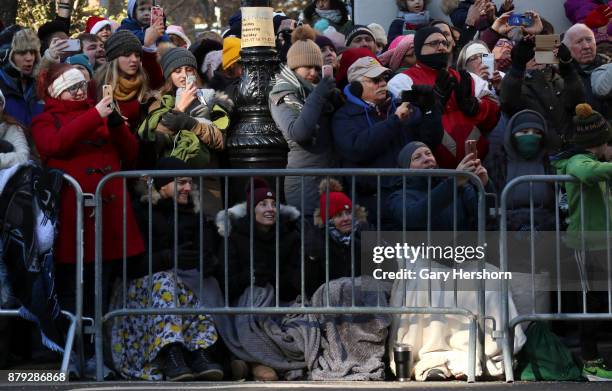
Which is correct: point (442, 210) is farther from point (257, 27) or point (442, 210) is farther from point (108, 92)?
point (108, 92)

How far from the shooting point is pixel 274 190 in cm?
1087

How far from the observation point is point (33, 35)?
482 inches

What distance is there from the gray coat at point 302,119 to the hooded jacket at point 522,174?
131 cm

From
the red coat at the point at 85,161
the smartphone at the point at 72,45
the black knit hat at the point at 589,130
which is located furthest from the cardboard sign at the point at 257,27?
the black knit hat at the point at 589,130

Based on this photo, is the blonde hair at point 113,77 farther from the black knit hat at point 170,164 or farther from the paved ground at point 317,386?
the paved ground at point 317,386

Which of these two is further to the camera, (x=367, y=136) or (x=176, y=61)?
(x=176, y=61)

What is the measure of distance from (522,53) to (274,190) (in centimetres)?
278

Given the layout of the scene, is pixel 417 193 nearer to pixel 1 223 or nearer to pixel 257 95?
pixel 257 95

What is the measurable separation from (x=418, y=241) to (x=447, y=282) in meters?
0.34

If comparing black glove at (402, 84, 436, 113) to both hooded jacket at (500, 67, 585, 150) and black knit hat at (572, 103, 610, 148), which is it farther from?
black knit hat at (572, 103, 610, 148)

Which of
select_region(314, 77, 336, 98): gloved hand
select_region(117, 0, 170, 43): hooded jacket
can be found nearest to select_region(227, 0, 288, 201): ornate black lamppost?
select_region(314, 77, 336, 98): gloved hand

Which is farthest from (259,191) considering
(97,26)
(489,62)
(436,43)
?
(97,26)

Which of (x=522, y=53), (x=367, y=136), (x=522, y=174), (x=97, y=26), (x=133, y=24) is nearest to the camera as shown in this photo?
(x=367, y=136)

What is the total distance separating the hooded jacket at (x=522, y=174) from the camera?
1094 cm
